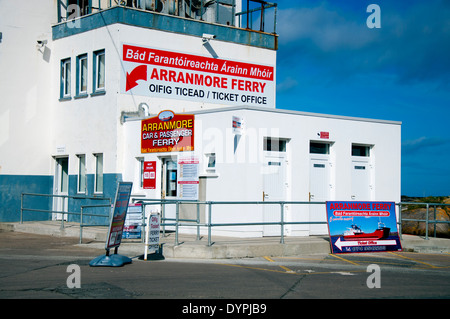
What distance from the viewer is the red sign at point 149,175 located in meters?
19.1

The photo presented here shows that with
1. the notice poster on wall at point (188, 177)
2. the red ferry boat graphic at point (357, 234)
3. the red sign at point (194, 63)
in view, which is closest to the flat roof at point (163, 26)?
the red sign at point (194, 63)

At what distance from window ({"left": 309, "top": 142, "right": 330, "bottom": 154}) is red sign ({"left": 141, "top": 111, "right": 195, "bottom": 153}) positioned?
3.89 meters

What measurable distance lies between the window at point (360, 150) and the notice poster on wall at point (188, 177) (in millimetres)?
5542

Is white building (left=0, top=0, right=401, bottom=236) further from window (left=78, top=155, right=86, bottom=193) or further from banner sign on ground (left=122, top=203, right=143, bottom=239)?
banner sign on ground (left=122, top=203, right=143, bottom=239)

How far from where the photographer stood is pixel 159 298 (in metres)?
8.48

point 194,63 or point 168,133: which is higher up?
point 194,63

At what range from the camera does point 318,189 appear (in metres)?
18.1

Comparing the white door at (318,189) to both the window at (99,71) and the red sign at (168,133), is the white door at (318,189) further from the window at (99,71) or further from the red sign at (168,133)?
the window at (99,71)

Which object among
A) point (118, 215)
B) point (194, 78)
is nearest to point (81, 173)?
point (194, 78)

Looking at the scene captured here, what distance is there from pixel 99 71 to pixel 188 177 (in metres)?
6.30

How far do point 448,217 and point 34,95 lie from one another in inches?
655

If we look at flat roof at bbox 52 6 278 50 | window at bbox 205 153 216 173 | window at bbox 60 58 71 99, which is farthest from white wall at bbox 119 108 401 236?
window at bbox 60 58 71 99

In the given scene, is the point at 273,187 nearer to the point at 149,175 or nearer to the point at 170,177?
the point at 170,177

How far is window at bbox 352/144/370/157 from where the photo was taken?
62.7ft
